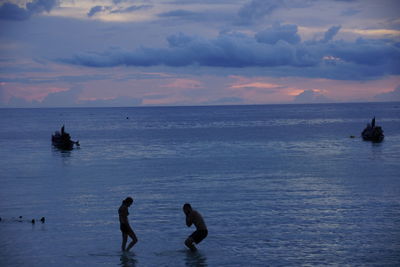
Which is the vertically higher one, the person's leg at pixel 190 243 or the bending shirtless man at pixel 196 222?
the bending shirtless man at pixel 196 222

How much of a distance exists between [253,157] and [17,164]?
2383 centimetres

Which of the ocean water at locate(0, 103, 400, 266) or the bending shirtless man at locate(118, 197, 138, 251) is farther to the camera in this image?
the ocean water at locate(0, 103, 400, 266)

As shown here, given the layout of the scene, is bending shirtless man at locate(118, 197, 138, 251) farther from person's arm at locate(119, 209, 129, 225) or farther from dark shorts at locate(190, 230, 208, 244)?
dark shorts at locate(190, 230, 208, 244)

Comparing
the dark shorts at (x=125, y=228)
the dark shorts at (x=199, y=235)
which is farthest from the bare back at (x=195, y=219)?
the dark shorts at (x=125, y=228)

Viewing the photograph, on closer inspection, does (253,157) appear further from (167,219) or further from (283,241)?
(283,241)

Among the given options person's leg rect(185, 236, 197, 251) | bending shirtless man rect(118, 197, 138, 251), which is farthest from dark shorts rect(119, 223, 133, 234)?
person's leg rect(185, 236, 197, 251)

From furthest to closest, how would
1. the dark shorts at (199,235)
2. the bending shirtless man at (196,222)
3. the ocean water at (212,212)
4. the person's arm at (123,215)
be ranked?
the ocean water at (212,212) < the person's arm at (123,215) < the dark shorts at (199,235) < the bending shirtless man at (196,222)

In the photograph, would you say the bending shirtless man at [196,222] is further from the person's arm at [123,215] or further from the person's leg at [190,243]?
the person's arm at [123,215]

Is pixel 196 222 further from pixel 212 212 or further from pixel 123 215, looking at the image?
pixel 212 212

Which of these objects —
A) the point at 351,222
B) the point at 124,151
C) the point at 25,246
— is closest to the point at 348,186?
the point at 351,222

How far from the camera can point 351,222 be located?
70.8ft

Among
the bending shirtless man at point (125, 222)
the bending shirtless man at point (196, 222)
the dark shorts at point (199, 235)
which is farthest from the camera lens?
the dark shorts at point (199, 235)

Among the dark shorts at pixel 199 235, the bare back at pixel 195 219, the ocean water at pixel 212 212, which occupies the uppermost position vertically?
the bare back at pixel 195 219

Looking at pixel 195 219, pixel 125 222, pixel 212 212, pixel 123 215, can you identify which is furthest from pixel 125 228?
pixel 212 212
